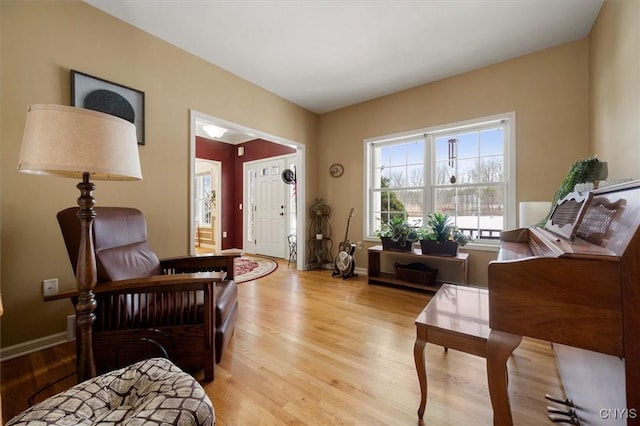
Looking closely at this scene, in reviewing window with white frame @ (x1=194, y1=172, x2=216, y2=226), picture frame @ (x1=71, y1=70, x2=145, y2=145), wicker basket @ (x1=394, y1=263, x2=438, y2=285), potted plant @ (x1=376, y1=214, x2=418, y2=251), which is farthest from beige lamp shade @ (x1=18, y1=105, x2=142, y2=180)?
window with white frame @ (x1=194, y1=172, x2=216, y2=226)

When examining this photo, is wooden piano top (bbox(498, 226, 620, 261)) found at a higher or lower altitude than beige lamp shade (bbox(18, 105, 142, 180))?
lower

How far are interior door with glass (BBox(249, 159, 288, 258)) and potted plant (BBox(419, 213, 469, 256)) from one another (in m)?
2.88

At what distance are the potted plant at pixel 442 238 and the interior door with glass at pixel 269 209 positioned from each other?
2882 millimetres

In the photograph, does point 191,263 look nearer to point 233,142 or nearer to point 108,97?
point 108,97

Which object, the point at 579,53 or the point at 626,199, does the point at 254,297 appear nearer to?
the point at 626,199

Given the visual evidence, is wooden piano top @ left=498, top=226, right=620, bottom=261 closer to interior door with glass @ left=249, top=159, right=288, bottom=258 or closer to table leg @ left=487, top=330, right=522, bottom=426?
table leg @ left=487, top=330, right=522, bottom=426

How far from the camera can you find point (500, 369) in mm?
900

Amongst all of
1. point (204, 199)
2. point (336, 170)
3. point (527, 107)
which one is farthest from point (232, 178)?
point (527, 107)

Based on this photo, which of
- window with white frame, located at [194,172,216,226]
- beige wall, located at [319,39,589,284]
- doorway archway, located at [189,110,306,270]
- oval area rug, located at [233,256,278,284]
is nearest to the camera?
beige wall, located at [319,39,589,284]

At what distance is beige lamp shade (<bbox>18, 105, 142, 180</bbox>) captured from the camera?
3.19ft

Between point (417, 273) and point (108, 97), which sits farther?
point (417, 273)

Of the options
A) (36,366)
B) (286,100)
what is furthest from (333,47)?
(36,366)

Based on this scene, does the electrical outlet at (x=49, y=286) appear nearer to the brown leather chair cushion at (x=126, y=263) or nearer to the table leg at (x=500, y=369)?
the brown leather chair cushion at (x=126, y=263)

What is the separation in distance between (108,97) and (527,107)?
406 centimetres
